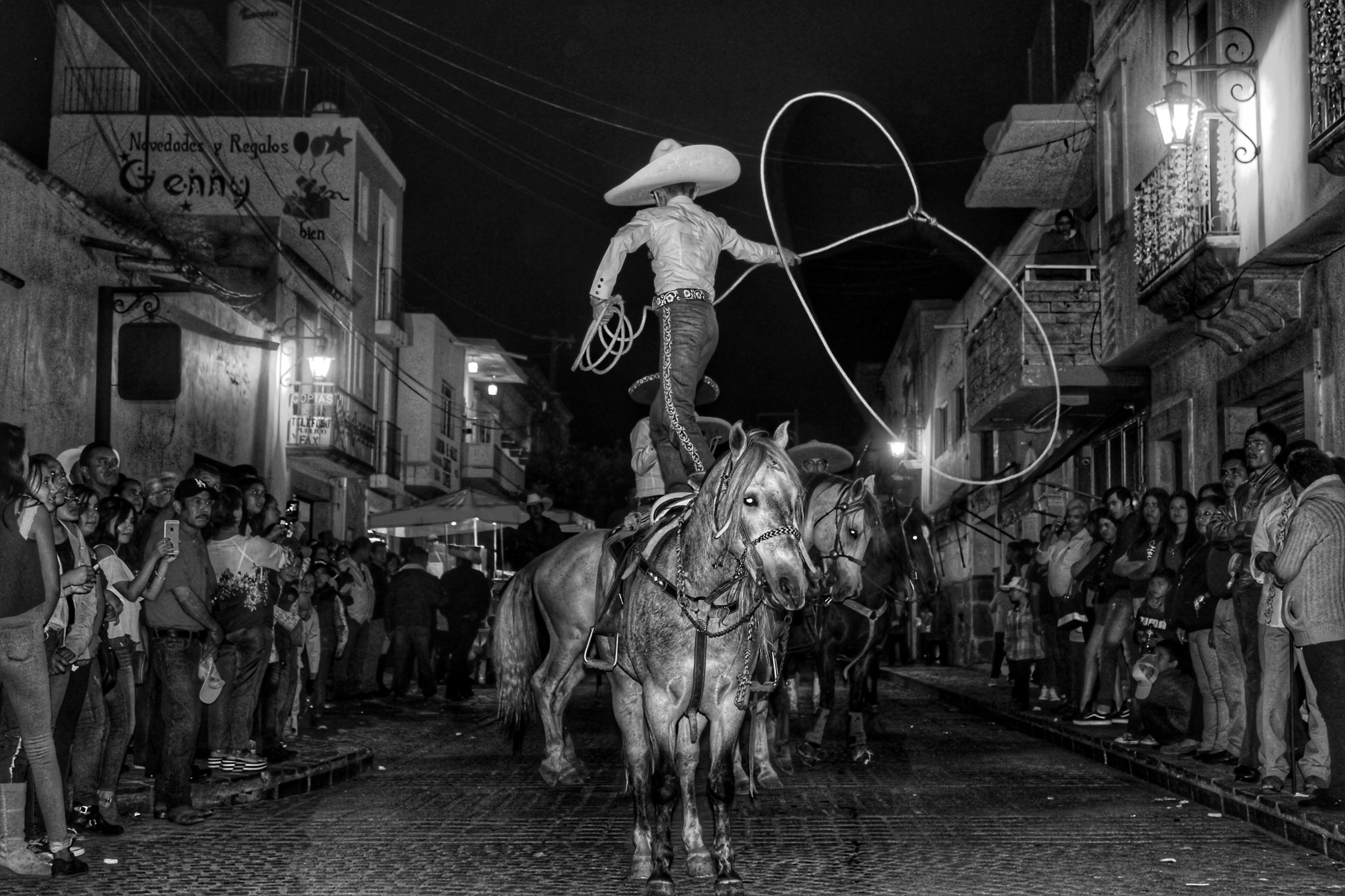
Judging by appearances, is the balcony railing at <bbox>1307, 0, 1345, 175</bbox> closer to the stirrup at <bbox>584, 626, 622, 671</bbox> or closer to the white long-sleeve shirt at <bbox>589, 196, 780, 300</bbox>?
the white long-sleeve shirt at <bbox>589, 196, 780, 300</bbox>

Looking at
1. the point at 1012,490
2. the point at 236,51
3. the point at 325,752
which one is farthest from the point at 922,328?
the point at 325,752

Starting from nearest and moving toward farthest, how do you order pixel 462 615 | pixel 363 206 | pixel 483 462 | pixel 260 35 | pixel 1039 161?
pixel 462 615 < pixel 1039 161 < pixel 260 35 < pixel 363 206 < pixel 483 462

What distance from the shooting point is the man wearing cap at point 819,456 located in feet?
42.6

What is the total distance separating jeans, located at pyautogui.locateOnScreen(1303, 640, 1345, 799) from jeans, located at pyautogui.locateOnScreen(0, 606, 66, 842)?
22.4 ft

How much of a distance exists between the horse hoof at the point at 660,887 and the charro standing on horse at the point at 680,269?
2175 millimetres

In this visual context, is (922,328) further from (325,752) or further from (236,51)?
(325,752)

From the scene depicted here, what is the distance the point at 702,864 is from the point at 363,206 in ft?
107

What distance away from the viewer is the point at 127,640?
952 centimetres

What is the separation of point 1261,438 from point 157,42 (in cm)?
2988

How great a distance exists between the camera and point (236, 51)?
3650cm

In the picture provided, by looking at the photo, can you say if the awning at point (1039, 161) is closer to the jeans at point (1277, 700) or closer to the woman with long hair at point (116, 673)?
the jeans at point (1277, 700)

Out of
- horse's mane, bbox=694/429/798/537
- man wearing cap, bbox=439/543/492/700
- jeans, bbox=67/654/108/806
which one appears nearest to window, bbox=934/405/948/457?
man wearing cap, bbox=439/543/492/700

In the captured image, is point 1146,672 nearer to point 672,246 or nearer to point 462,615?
point 672,246

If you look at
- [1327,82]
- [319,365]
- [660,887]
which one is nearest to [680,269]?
[660,887]
